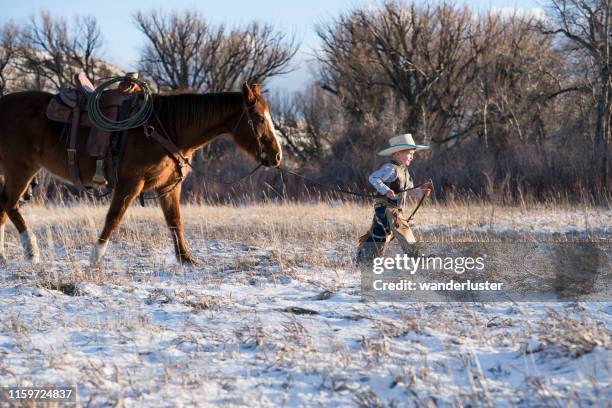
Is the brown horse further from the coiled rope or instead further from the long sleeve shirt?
the long sleeve shirt

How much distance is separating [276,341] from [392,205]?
293 centimetres

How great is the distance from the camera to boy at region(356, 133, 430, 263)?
6668 millimetres

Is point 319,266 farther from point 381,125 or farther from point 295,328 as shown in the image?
point 381,125

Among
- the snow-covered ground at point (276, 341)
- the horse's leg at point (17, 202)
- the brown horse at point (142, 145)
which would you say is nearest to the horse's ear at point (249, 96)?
the brown horse at point (142, 145)

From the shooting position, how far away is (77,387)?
11.1 feet

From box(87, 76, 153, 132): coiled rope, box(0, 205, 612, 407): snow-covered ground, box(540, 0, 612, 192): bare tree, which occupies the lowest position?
box(0, 205, 612, 407): snow-covered ground

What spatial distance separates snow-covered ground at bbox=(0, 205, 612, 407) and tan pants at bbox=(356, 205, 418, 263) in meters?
0.29

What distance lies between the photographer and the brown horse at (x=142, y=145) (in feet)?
21.5

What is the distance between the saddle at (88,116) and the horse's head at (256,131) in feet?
3.75

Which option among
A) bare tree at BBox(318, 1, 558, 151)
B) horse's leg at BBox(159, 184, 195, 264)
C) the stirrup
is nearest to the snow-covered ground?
horse's leg at BBox(159, 184, 195, 264)

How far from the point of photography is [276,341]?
4109mm

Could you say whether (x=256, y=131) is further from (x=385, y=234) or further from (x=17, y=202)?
(x=17, y=202)

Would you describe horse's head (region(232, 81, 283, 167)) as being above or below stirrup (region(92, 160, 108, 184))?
above

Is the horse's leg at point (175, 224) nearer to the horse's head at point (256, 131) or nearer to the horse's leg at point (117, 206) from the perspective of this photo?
the horse's leg at point (117, 206)
